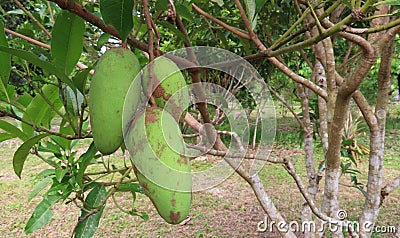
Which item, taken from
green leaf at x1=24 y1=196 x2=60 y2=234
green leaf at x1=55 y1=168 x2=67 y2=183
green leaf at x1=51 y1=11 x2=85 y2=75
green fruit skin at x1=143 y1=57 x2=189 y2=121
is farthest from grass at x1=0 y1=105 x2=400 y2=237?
green fruit skin at x1=143 y1=57 x2=189 y2=121

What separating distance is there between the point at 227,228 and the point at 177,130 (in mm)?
2503

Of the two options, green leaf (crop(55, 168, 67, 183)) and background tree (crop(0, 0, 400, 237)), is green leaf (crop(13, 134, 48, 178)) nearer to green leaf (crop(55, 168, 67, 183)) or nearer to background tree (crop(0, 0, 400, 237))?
background tree (crop(0, 0, 400, 237))

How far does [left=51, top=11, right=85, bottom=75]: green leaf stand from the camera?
1.83 ft

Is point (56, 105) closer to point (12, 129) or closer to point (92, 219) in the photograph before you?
point (12, 129)

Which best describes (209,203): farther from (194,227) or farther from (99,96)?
(99,96)

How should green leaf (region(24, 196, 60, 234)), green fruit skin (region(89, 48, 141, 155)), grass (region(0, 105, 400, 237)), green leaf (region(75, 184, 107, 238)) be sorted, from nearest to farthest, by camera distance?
green fruit skin (region(89, 48, 141, 155)) < green leaf (region(75, 184, 107, 238)) < green leaf (region(24, 196, 60, 234)) < grass (region(0, 105, 400, 237))

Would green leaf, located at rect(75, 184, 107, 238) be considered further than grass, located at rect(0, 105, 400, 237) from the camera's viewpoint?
No

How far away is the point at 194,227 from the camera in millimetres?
2785

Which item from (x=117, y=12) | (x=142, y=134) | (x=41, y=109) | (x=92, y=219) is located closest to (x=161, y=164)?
(x=142, y=134)

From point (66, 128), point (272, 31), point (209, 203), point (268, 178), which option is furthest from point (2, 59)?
point (268, 178)

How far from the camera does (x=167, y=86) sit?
0.44 meters

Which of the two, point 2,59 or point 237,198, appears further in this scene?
point 237,198

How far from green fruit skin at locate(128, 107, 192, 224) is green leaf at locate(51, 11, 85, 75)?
9.5 inches

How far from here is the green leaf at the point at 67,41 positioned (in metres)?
0.56
